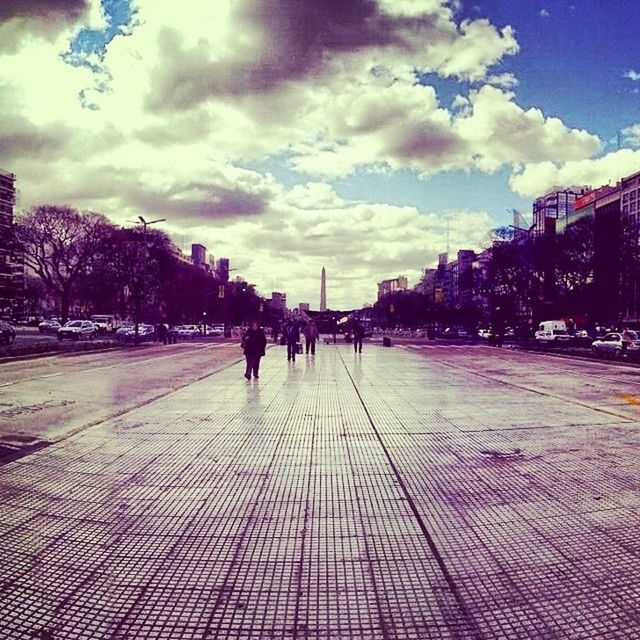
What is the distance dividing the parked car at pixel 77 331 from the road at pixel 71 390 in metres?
25.9

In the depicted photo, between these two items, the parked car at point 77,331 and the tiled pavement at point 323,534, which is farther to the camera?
the parked car at point 77,331

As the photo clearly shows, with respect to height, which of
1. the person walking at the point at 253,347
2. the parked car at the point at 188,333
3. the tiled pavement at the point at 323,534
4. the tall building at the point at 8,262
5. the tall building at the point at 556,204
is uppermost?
the tall building at the point at 556,204

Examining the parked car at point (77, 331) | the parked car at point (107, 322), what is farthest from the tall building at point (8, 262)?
the parked car at point (107, 322)

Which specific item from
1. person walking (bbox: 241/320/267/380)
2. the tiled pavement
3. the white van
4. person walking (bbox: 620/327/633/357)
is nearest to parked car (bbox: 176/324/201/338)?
the white van

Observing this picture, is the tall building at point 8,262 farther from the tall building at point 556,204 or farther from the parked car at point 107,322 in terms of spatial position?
the tall building at point 556,204

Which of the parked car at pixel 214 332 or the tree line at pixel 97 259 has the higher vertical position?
the tree line at pixel 97 259

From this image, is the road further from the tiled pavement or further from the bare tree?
the bare tree

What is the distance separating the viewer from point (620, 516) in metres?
5.77

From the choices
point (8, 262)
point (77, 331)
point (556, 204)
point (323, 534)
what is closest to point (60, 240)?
point (8, 262)

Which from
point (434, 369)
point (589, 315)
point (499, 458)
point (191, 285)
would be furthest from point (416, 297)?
point (499, 458)

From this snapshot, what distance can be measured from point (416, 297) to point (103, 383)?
124608 millimetres

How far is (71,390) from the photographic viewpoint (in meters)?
15.8

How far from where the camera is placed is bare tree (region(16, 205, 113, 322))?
60.2 meters

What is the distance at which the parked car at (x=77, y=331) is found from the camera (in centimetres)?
5169
